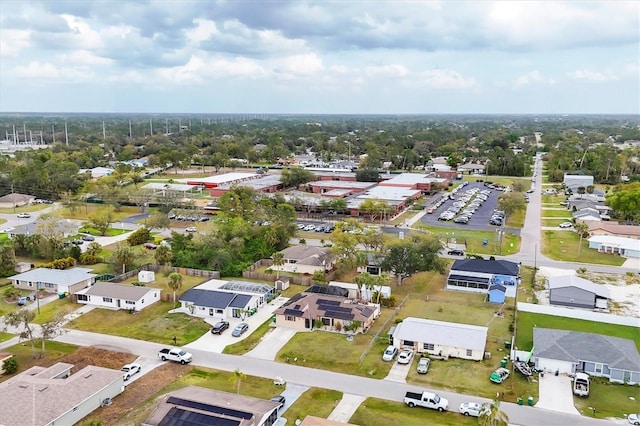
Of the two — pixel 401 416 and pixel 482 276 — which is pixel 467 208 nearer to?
pixel 482 276

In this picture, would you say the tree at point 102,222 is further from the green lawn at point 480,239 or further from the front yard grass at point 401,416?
the front yard grass at point 401,416

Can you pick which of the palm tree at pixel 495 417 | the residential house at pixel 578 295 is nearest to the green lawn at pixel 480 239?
the residential house at pixel 578 295

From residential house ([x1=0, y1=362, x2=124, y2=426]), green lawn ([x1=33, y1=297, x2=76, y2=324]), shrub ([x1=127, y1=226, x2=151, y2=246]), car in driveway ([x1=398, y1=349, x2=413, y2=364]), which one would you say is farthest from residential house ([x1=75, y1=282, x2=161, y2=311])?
car in driveway ([x1=398, y1=349, x2=413, y2=364])

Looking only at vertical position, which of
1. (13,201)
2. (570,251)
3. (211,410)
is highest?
(13,201)

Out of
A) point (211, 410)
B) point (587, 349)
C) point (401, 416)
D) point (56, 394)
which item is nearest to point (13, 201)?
point (56, 394)

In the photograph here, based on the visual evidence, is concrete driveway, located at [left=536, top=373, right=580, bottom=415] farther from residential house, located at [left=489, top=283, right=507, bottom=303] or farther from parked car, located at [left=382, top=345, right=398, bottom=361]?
residential house, located at [left=489, top=283, right=507, bottom=303]

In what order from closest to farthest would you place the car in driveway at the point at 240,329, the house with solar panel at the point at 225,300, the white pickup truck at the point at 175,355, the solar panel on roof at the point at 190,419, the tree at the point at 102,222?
1. the solar panel on roof at the point at 190,419
2. the white pickup truck at the point at 175,355
3. the car in driveway at the point at 240,329
4. the house with solar panel at the point at 225,300
5. the tree at the point at 102,222
